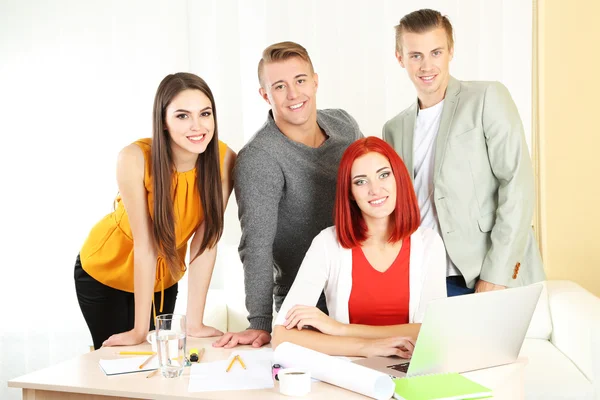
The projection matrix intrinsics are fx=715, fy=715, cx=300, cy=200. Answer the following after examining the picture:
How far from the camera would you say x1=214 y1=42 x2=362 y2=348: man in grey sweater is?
2.38m

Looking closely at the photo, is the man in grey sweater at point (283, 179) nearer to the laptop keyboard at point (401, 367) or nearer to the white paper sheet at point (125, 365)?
the white paper sheet at point (125, 365)

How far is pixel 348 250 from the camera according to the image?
6.99ft

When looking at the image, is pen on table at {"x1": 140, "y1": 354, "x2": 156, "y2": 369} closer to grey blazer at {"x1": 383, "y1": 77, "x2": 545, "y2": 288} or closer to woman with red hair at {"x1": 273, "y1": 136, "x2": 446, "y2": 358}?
woman with red hair at {"x1": 273, "y1": 136, "x2": 446, "y2": 358}

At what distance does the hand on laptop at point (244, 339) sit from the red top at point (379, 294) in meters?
0.27

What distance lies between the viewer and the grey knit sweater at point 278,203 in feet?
7.82

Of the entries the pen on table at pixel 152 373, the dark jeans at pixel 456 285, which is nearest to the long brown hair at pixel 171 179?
the pen on table at pixel 152 373

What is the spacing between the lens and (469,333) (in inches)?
64.6

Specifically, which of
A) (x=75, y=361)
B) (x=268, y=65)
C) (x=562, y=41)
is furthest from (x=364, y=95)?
(x=75, y=361)

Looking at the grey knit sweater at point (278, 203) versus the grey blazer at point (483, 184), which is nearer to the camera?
the grey blazer at point (483, 184)

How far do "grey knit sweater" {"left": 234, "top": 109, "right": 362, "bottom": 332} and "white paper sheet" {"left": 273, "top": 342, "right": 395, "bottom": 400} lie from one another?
0.60 meters

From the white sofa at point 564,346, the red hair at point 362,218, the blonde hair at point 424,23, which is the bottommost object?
the white sofa at point 564,346

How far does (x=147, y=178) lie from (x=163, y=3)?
2.00 metres

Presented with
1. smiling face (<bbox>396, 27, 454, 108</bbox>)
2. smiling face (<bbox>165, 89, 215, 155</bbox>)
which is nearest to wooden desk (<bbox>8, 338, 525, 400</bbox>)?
smiling face (<bbox>165, 89, 215, 155</bbox>)

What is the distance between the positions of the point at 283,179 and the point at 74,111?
2.07 metres
